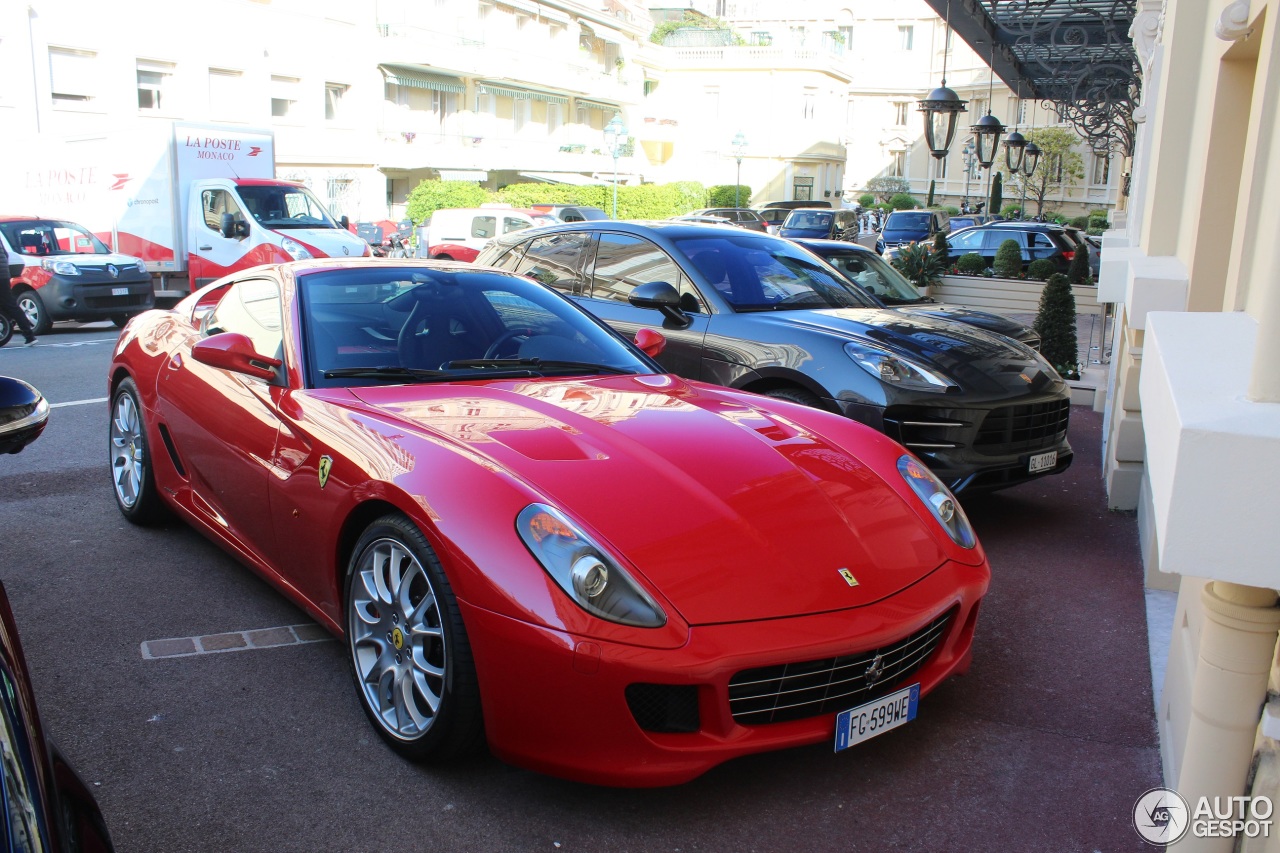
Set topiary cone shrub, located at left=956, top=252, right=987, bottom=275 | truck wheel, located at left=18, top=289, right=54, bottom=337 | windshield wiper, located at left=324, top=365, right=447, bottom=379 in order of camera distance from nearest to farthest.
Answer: windshield wiper, located at left=324, top=365, right=447, bottom=379, truck wheel, located at left=18, top=289, right=54, bottom=337, topiary cone shrub, located at left=956, top=252, right=987, bottom=275

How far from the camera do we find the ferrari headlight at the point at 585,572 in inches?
109

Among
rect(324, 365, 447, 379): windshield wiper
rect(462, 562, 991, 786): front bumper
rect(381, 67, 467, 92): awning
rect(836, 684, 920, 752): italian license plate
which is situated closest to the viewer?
rect(462, 562, 991, 786): front bumper

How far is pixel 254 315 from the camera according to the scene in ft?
14.9

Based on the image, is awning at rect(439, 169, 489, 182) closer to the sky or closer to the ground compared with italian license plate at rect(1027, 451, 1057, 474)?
closer to the sky

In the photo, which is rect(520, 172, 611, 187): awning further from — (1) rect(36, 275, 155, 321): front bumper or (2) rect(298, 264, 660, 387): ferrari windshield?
(2) rect(298, 264, 660, 387): ferrari windshield

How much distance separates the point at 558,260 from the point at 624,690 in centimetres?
492

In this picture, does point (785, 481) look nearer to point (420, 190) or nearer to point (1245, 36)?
point (1245, 36)

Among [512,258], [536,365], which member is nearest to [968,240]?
[512,258]

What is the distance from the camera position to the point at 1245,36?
4.08m

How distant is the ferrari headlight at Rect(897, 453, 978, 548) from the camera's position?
3.58 metres

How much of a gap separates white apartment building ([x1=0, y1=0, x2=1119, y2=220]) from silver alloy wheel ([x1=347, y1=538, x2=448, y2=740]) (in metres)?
18.0

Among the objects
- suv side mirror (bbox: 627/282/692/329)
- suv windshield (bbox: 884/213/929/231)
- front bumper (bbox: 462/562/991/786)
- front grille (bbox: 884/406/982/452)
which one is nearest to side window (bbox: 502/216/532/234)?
suv windshield (bbox: 884/213/929/231)

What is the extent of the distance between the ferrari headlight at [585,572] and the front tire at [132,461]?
2.94 meters

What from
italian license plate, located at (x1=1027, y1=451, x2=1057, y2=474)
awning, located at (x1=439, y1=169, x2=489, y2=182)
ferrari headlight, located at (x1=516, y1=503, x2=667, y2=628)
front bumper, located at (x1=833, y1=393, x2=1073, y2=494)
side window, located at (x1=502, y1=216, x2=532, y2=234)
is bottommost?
italian license plate, located at (x1=1027, y1=451, x2=1057, y2=474)
